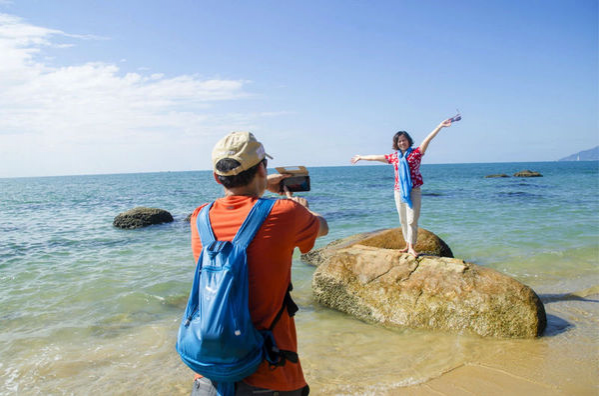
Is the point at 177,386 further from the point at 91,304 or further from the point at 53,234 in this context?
the point at 53,234

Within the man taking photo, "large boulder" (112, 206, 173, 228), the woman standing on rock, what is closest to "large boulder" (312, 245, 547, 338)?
the woman standing on rock

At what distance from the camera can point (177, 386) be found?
182 inches

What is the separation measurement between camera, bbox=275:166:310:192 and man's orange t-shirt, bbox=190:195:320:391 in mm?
486

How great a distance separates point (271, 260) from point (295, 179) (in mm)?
718

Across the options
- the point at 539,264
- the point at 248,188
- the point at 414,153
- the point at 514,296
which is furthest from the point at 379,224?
the point at 248,188

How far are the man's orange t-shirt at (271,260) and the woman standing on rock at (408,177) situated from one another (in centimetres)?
513

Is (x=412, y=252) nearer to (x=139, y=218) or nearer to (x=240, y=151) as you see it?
(x=240, y=151)

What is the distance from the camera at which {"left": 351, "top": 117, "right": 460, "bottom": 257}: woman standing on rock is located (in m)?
6.97

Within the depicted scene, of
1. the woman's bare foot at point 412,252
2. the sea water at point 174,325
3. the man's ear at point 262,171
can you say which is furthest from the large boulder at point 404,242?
the man's ear at point 262,171

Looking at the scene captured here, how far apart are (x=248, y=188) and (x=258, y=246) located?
0.35 m

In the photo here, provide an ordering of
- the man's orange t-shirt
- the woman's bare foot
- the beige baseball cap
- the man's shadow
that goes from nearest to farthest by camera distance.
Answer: the man's orange t-shirt → the beige baseball cap → the man's shadow → the woman's bare foot

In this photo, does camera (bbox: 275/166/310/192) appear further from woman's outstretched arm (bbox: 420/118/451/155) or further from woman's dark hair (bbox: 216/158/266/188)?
woman's outstretched arm (bbox: 420/118/451/155)

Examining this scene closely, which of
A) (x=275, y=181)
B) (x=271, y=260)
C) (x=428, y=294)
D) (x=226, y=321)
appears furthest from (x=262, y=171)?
(x=428, y=294)

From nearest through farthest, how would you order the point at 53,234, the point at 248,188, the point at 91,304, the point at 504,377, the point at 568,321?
the point at 248,188 < the point at 504,377 < the point at 568,321 < the point at 91,304 < the point at 53,234
